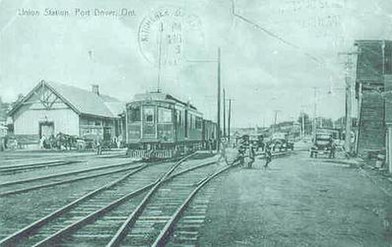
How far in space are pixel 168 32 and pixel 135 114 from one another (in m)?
8.97

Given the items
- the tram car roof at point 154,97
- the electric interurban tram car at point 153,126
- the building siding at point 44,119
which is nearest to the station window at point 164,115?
the electric interurban tram car at point 153,126

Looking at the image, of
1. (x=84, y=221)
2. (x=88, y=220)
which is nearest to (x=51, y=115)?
(x=88, y=220)

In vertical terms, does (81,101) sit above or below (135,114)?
above

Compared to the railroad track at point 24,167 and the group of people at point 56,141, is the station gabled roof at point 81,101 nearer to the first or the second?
the group of people at point 56,141

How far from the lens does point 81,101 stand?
3381 cm

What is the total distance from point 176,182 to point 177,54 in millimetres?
3510

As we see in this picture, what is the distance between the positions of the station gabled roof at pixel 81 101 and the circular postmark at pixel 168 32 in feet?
51.5

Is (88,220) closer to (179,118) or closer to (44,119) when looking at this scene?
(179,118)

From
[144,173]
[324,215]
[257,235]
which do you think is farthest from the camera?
[144,173]

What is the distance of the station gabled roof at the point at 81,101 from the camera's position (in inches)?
1226

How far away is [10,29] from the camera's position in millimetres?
10820

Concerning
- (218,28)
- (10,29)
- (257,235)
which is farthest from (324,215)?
(10,29)

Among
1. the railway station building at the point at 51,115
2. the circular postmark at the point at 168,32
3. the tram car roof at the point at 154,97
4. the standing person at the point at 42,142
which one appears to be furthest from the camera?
the railway station building at the point at 51,115

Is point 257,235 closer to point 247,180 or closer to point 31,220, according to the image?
point 31,220
